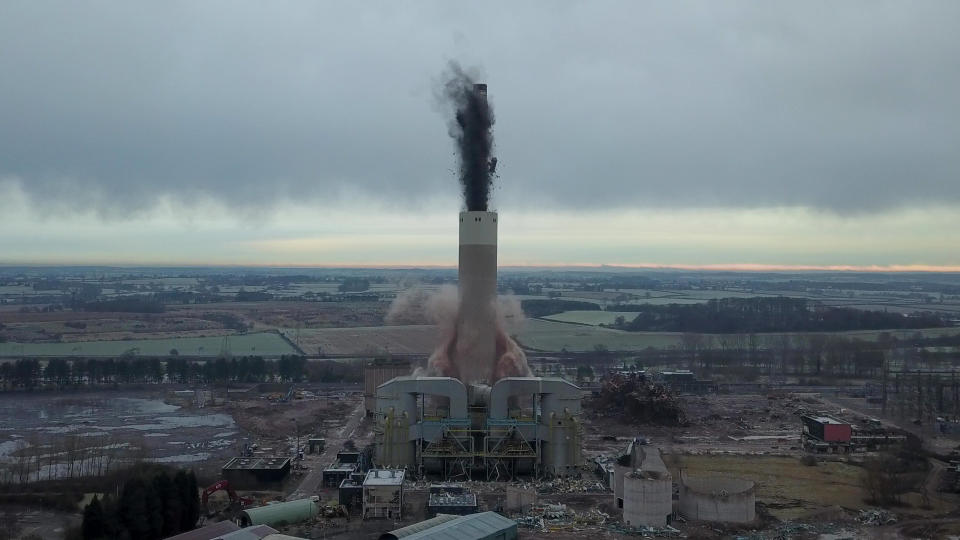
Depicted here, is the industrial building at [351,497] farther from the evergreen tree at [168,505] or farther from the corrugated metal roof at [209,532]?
the evergreen tree at [168,505]

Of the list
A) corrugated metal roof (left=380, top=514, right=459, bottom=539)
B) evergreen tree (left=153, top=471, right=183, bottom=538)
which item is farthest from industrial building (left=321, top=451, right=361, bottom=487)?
evergreen tree (left=153, top=471, right=183, bottom=538)

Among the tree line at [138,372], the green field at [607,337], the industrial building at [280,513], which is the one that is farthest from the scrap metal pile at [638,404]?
the green field at [607,337]

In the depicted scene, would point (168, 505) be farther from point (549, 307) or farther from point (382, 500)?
point (549, 307)

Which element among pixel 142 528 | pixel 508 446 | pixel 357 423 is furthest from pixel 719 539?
pixel 357 423

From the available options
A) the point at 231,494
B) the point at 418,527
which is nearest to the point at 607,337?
the point at 231,494

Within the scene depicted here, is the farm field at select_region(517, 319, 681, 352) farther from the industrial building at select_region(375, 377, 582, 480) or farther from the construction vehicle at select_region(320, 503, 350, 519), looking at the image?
the construction vehicle at select_region(320, 503, 350, 519)
